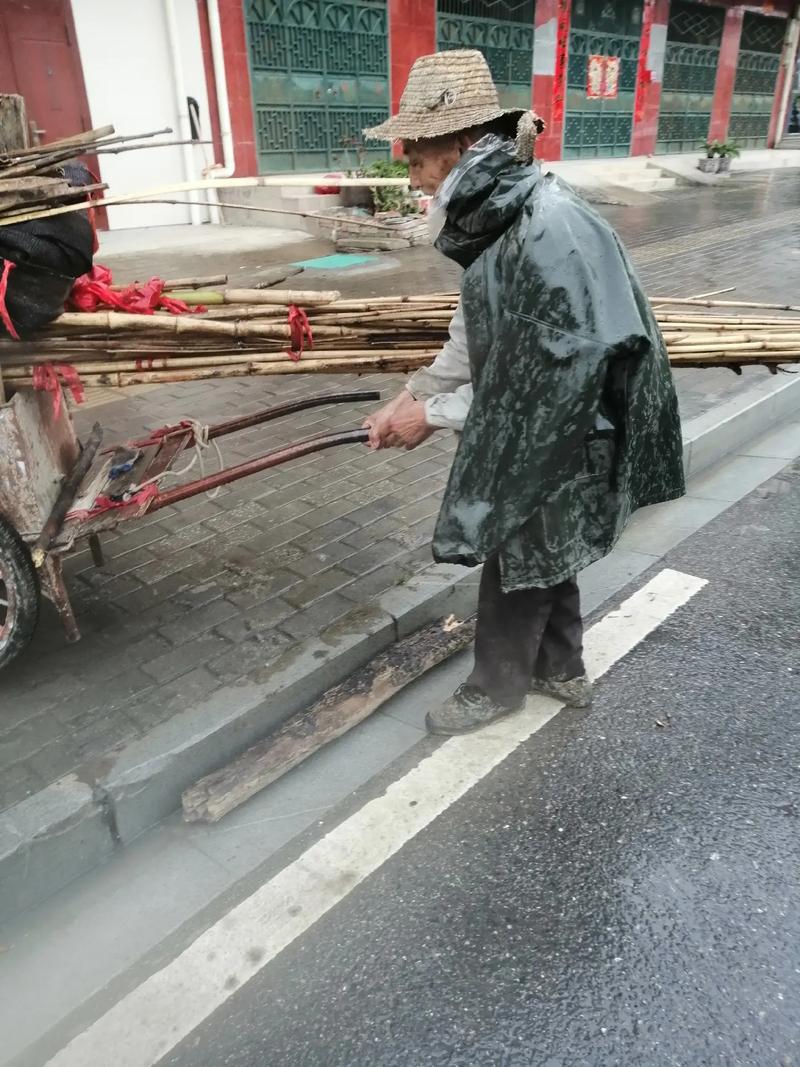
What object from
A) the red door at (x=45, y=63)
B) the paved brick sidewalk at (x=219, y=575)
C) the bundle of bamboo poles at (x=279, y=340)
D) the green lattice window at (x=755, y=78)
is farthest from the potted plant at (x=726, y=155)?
the bundle of bamboo poles at (x=279, y=340)

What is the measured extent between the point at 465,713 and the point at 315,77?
11.7 m

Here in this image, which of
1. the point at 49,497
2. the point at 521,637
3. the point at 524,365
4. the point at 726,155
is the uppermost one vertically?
the point at 524,365

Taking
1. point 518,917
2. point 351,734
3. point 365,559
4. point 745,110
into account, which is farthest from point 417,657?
point 745,110

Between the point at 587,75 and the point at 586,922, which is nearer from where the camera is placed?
the point at 586,922

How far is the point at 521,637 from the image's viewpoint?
249 cm

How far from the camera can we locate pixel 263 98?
11289 mm

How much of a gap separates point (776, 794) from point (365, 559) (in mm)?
1721

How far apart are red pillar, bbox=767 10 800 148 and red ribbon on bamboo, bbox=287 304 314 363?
2610cm

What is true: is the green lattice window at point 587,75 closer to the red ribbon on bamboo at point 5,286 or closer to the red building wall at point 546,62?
the red building wall at point 546,62

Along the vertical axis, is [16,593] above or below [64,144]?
below

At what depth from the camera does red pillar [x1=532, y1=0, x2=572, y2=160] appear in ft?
50.3

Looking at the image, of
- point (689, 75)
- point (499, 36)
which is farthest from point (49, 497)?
point (689, 75)

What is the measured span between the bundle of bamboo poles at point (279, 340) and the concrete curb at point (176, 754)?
35.1 inches

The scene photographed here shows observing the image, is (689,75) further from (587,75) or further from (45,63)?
(45,63)
